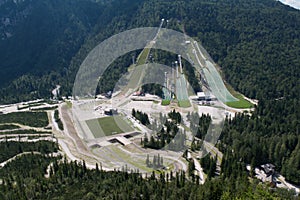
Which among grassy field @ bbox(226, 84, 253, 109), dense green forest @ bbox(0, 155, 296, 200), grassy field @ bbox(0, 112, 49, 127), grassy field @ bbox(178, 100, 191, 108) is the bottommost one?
dense green forest @ bbox(0, 155, 296, 200)

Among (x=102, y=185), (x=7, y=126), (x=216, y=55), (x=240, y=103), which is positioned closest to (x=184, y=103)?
(x=240, y=103)

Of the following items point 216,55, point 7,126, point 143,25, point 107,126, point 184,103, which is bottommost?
point 7,126

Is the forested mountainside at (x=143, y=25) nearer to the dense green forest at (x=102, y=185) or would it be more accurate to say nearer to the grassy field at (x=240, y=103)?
the grassy field at (x=240, y=103)

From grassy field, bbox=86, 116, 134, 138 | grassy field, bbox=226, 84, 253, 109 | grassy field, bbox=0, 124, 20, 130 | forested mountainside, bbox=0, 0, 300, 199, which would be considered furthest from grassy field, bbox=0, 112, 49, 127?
grassy field, bbox=226, 84, 253, 109

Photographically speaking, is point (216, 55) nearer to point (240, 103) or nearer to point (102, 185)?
point (240, 103)

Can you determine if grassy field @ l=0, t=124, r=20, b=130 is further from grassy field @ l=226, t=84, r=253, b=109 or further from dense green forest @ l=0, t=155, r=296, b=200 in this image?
grassy field @ l=226, t=84, r=253, b=109

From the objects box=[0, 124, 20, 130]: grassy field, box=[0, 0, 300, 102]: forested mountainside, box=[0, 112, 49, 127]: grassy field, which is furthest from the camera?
box=[0, 0, 300, 102]: forested mountainside

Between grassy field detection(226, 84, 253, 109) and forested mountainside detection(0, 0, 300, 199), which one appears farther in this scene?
grassy field detection(226, 84, 253, 109)

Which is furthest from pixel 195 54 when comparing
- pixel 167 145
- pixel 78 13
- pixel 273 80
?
pixel 78 13

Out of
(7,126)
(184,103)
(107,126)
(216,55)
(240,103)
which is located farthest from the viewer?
(216,55)

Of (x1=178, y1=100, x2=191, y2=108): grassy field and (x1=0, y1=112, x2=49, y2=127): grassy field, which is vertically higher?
(x1=178, y1=100, x2=191, y2=108): grassy field
